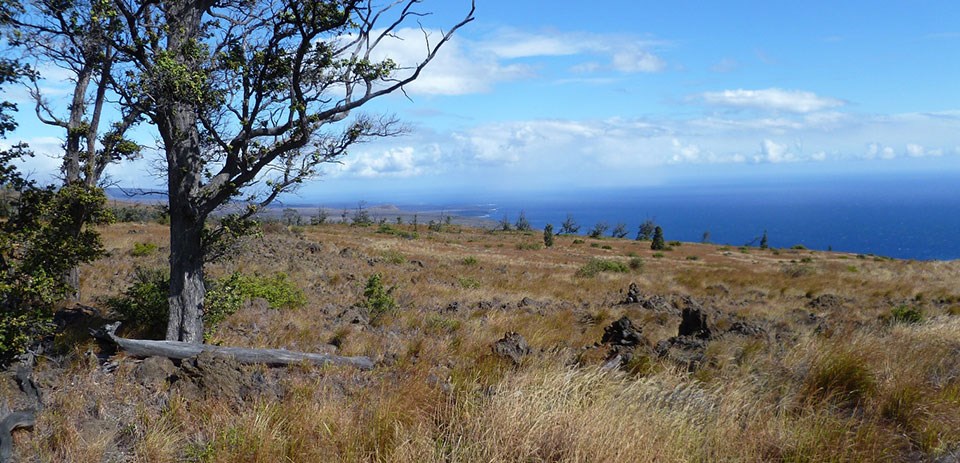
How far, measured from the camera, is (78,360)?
5.77 m

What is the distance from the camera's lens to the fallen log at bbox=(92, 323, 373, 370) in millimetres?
5949

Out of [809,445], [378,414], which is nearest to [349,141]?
[378,414]

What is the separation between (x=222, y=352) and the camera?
585 cm

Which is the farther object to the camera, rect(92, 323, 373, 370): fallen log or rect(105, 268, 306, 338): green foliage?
rect(105, 268, 306, 338): green foliage

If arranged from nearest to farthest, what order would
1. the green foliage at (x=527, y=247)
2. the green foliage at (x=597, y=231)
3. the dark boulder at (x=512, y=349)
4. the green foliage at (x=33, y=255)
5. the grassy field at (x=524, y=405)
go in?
the grassy field at (x=524, y=405)
the green foliage at (x=33, y=255)
the dark boulder at (x=512, y=349)
the green foliage at (x=527, y=247)
the green foliage at (x=597, y=231)

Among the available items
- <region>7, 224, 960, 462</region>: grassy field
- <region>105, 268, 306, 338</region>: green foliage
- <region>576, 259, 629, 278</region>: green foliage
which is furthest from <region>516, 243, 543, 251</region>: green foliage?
<region>105, 268, 306, 338</region>: green foliage

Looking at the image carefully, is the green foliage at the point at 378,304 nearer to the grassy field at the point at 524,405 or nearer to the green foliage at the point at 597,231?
the grassy field at the point at 524,405

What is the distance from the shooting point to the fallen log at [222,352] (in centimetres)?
595

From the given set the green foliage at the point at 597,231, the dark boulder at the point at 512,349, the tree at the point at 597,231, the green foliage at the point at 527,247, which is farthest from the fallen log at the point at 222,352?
the tree at the point at 597,231

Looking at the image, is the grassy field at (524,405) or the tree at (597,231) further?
the tree at (597,231)

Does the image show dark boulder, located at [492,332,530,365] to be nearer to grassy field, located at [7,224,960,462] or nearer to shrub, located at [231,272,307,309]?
grassy field, located at [7,224,960,462]

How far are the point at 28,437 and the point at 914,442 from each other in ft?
22.1

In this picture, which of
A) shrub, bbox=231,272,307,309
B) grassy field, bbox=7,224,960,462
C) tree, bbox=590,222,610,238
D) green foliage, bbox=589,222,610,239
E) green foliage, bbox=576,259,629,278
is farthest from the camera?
tree, bbox=590,222,610,238

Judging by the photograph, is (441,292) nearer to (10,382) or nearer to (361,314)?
(361,314)
